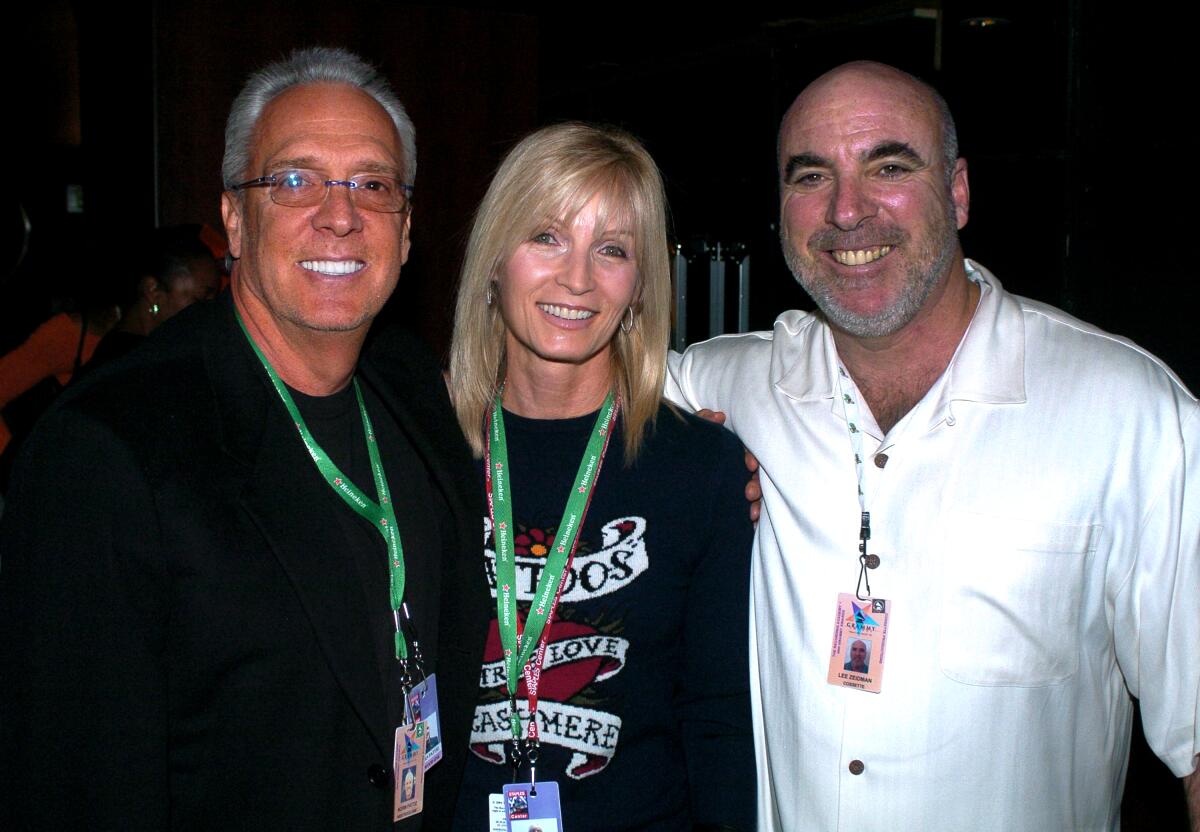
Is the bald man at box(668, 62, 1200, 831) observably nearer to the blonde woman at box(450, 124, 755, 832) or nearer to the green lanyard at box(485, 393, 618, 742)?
the blonde woman at box(450, 124, 755, 832)

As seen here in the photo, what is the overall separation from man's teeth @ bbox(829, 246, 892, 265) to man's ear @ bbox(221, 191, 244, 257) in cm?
120

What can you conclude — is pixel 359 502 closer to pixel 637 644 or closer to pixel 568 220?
pixel 637 644

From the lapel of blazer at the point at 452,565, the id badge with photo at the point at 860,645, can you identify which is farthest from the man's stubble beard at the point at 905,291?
the lapel of blazer at the point at 452,565

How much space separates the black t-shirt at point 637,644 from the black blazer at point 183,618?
14.9 inches

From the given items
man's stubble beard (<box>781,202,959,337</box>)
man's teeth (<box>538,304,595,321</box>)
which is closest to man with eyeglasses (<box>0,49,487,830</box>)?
man's teeth (<box>538,304,595,321</box>)

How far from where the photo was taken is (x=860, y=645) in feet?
6.70

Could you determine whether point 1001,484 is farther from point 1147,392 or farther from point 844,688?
point 844,688

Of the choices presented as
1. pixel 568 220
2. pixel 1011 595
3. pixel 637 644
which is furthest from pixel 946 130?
pixel 637 644

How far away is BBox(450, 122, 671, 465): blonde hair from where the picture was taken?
7.29 feet

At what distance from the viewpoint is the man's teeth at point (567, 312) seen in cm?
225

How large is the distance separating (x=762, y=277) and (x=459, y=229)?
212 cm

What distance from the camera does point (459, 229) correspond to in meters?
5.68

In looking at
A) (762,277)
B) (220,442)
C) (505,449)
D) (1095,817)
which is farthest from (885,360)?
(762,277)

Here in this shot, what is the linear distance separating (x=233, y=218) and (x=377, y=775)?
3.42ft
